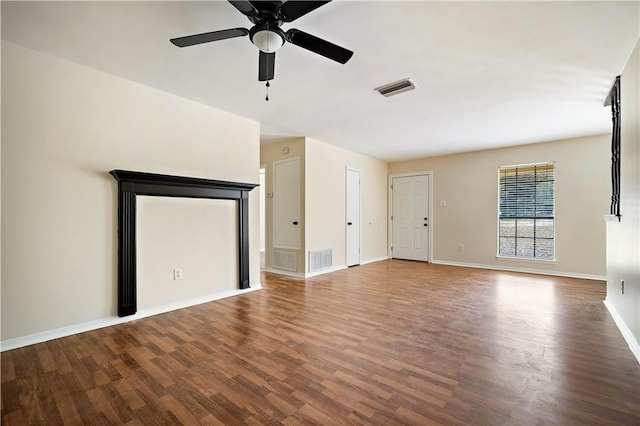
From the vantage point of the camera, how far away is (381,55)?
8.46ft

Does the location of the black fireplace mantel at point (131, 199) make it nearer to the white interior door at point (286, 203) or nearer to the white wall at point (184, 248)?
the white wall at point (184, 248)

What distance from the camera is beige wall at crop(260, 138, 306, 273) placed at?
5.27 metres

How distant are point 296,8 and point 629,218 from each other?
319 cm

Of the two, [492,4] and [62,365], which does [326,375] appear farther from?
[492,4]

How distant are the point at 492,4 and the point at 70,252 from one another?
12.9 feet

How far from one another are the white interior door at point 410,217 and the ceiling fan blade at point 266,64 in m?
5.48

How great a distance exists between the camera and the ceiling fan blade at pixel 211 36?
188 cm

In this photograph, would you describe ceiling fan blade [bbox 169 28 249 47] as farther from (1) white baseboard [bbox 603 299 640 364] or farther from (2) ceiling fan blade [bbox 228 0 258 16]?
(1) white baseboard [bbox 603 299 640 364]

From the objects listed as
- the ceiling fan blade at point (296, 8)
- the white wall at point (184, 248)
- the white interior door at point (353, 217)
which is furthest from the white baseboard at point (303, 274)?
the ceiling fan blade at point (296, 8)

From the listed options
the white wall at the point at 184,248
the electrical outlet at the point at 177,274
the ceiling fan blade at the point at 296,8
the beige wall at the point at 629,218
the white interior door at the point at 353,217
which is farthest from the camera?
the white interior door at the point at 353,217

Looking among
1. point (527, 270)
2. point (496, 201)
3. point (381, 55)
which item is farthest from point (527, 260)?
point (381, 55)

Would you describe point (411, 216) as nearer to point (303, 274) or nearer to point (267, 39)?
point (303, 274)

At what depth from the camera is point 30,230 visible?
2535 mm

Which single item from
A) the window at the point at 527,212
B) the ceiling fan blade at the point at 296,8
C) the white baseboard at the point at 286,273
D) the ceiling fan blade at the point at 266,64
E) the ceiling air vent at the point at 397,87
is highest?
the ceiling air vent at the point at 397,87
